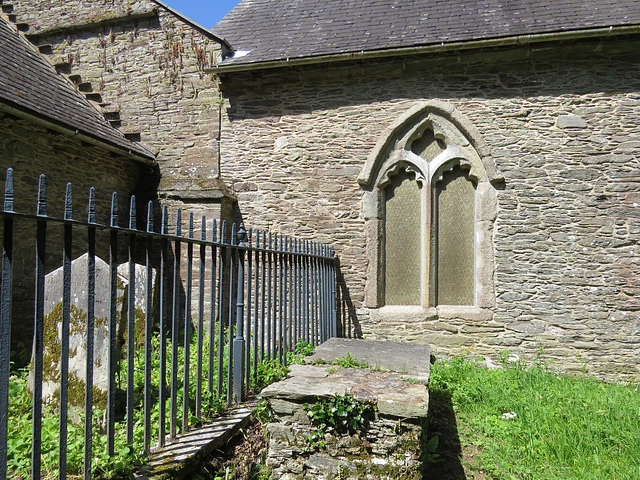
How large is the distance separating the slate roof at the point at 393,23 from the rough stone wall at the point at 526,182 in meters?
0.32

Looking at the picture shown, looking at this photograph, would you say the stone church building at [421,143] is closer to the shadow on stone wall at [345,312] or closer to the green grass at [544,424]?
the shadow on stone wall at [345,312]

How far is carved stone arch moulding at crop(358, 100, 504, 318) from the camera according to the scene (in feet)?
20.7

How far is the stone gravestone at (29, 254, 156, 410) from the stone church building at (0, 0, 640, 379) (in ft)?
10.7

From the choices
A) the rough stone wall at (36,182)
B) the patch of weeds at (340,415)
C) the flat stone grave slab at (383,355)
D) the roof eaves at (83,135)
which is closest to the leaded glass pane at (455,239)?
the flat stone grave slab at (383,355)

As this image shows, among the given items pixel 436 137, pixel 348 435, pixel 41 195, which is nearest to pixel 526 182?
pixel 436 137

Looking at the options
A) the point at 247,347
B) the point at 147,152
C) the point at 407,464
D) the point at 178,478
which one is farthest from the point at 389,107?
the point at 178,478

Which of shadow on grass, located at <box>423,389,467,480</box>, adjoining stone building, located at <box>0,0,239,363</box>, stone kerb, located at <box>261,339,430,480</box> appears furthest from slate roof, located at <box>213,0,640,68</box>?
stone kerb, located at <box>261,339,430,480</box>

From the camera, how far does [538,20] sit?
20.7 feet

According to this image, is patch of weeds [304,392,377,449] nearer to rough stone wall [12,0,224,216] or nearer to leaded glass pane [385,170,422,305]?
leaded glass pane [385,170,422,305]

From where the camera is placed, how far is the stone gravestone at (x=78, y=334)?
3.23 m

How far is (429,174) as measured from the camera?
664 centimetres

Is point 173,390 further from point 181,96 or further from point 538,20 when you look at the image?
point 538,20

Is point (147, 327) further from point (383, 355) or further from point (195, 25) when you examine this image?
point (195, 25)

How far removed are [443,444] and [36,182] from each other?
18.3 ft
